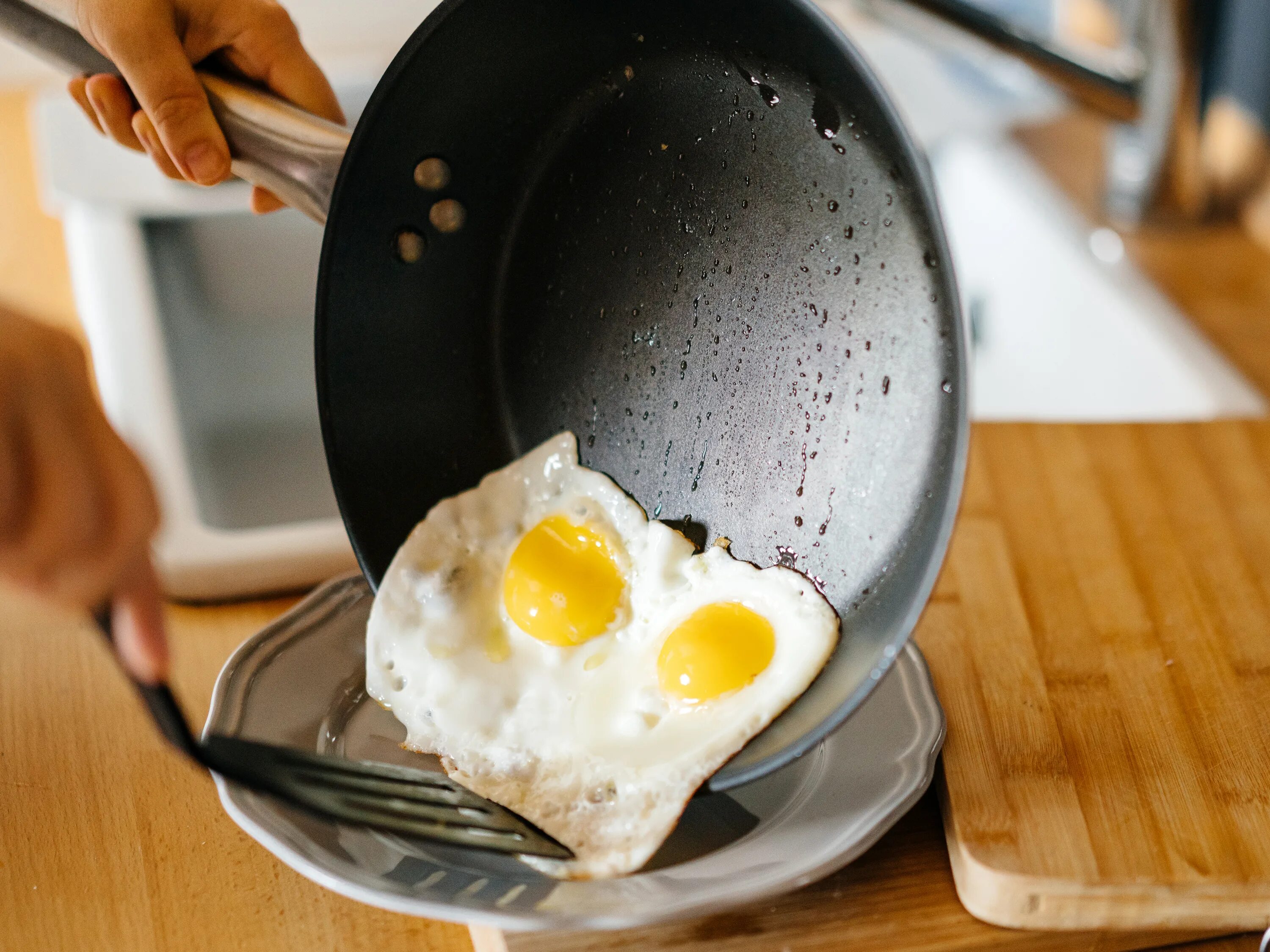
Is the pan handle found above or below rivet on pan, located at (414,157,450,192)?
above

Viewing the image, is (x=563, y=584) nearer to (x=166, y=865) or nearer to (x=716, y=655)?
(x=716, y=655)

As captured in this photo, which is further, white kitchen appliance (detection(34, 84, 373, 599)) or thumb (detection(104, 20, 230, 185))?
white kitchen appliance (detection(34, 84, 373, 599))

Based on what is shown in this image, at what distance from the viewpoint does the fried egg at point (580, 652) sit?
60 centimetres

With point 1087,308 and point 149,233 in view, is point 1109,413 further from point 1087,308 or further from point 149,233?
point 149,233

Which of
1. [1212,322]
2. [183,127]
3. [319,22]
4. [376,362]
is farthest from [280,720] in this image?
[319,22]

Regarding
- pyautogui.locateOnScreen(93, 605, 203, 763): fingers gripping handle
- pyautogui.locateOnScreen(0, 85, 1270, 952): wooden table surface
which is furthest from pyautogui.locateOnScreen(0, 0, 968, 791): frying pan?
pyautogui.locateOnScreen(93, 605, 203, 763): fingers gripping handle

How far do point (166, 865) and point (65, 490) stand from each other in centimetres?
34

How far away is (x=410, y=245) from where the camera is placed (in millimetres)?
713

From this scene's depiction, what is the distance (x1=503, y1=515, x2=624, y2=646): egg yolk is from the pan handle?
0.24m

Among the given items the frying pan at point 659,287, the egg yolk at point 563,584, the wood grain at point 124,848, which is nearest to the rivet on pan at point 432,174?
the frying pan at point 659,287

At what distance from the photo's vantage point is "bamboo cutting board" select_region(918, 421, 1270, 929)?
0.59 m

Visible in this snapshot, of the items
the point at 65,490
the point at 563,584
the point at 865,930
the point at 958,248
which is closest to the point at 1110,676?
the point at 865,930

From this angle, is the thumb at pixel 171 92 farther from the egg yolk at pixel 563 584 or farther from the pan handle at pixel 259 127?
the egg yolk at pixel 563 584

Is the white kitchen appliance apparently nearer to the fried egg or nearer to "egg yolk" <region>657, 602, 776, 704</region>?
the fried egg
